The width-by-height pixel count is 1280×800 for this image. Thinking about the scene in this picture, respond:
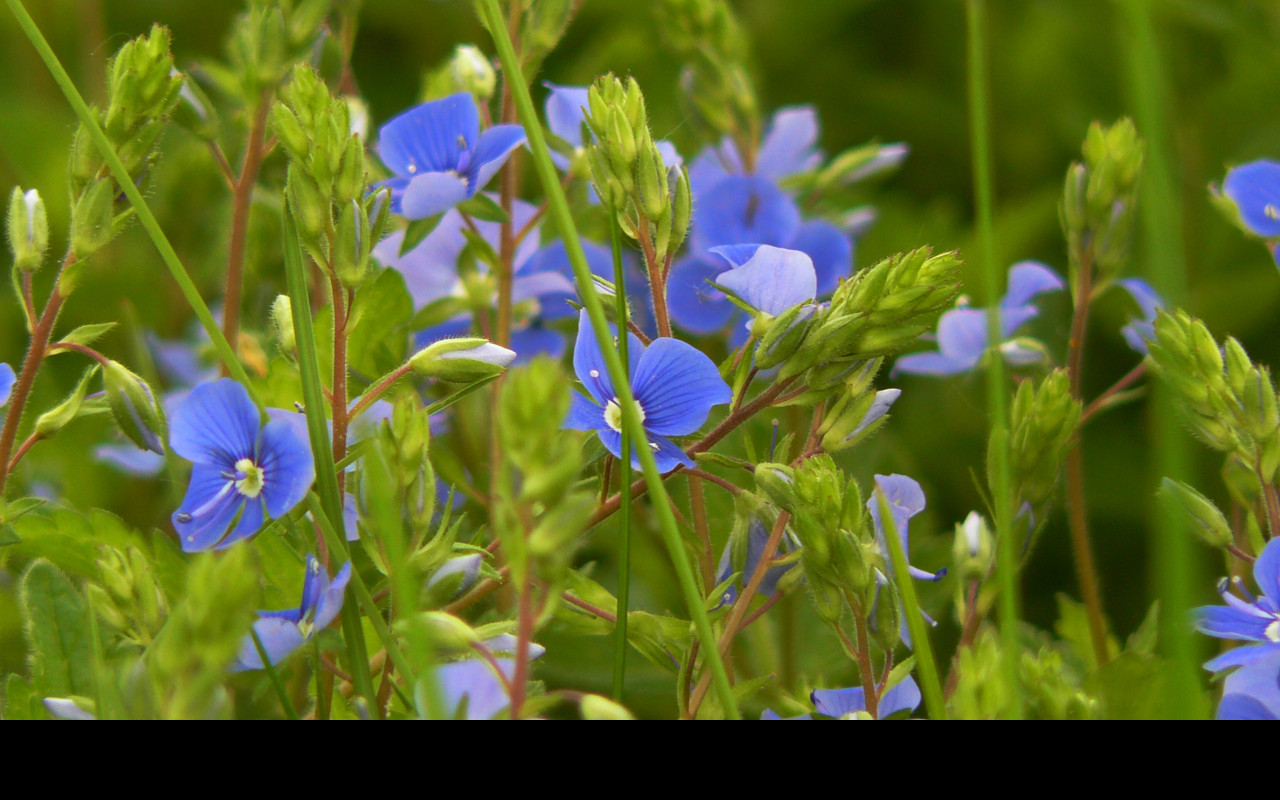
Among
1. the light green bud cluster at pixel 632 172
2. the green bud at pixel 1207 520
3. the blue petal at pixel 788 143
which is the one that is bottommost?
the green bud at pixel 1207 520

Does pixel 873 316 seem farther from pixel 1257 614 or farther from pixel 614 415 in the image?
pixel 1257 614

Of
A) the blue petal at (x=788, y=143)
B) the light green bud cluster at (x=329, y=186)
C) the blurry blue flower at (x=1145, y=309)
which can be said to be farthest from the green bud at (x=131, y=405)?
the blue petal at (x=788, y=143)

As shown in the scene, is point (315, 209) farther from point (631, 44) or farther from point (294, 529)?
point (631, 44)

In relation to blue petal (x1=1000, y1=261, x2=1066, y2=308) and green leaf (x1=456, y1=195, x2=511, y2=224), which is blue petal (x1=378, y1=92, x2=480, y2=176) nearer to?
green leaf (x1=456, y1=195, x2=511, y2=224)

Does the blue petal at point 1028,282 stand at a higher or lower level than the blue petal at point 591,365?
higher

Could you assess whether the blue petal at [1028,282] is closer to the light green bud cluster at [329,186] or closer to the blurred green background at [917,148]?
the blurred green background at [917,148]
